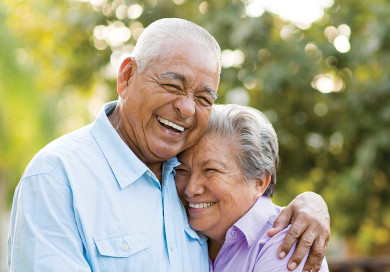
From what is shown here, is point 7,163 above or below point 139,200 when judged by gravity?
below

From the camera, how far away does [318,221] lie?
274 centimetres

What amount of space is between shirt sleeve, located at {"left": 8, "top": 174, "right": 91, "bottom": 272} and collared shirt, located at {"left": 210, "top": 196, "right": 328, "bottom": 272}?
81 cm

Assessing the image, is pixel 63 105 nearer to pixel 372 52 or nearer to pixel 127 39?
pixel 127 39

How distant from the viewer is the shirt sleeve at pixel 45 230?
6.91 ft

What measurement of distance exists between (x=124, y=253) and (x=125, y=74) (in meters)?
0.78

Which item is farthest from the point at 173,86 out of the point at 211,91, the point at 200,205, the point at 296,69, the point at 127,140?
the point at 296,69

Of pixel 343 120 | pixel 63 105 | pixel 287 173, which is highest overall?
pixel 343 120

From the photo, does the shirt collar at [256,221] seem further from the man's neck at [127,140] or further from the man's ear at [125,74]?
the man's ear at [125,74]

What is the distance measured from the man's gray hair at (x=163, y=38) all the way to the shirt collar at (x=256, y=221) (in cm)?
76

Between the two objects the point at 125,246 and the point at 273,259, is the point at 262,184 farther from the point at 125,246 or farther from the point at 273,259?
the point at 125,246

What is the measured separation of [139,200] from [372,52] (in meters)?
3.19

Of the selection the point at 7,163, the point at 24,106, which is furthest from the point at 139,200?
the point at 7,163

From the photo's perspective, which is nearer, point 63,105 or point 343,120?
point 343,120

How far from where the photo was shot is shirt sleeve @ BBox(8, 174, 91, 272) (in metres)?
2.11
